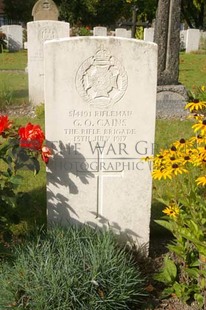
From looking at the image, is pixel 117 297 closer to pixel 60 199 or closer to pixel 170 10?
pixel 60 199

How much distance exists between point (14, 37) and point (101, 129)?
21.5 meters

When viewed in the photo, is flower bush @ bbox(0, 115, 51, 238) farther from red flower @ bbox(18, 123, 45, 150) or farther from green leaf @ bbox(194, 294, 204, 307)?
green leaf @ bbox(194, 294, 204, 307)

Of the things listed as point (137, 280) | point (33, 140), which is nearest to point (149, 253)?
Answer: point (137, 280)

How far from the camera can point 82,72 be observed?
318 cm

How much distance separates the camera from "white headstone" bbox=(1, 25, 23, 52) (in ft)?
76.6

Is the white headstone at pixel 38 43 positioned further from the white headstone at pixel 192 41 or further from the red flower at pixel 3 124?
the white headstone at pixel 192 41

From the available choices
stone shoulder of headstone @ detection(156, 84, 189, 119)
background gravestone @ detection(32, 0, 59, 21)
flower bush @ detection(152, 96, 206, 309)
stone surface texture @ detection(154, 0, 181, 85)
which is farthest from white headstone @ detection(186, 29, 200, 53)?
flower bush @ detection(152, 96, 206, 309)

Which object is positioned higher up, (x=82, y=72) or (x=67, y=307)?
(x=82, y=72)

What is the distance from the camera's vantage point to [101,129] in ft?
10.9

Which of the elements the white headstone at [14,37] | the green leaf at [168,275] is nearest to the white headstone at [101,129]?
the green leaf at [168,275]

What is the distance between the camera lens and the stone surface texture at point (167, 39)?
27.4 feet

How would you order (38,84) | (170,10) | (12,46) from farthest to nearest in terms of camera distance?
(12,46) < (38,84) < (170,10)

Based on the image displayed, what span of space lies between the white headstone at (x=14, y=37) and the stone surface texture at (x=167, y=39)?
1620cm

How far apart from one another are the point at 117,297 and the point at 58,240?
569 millimetres
